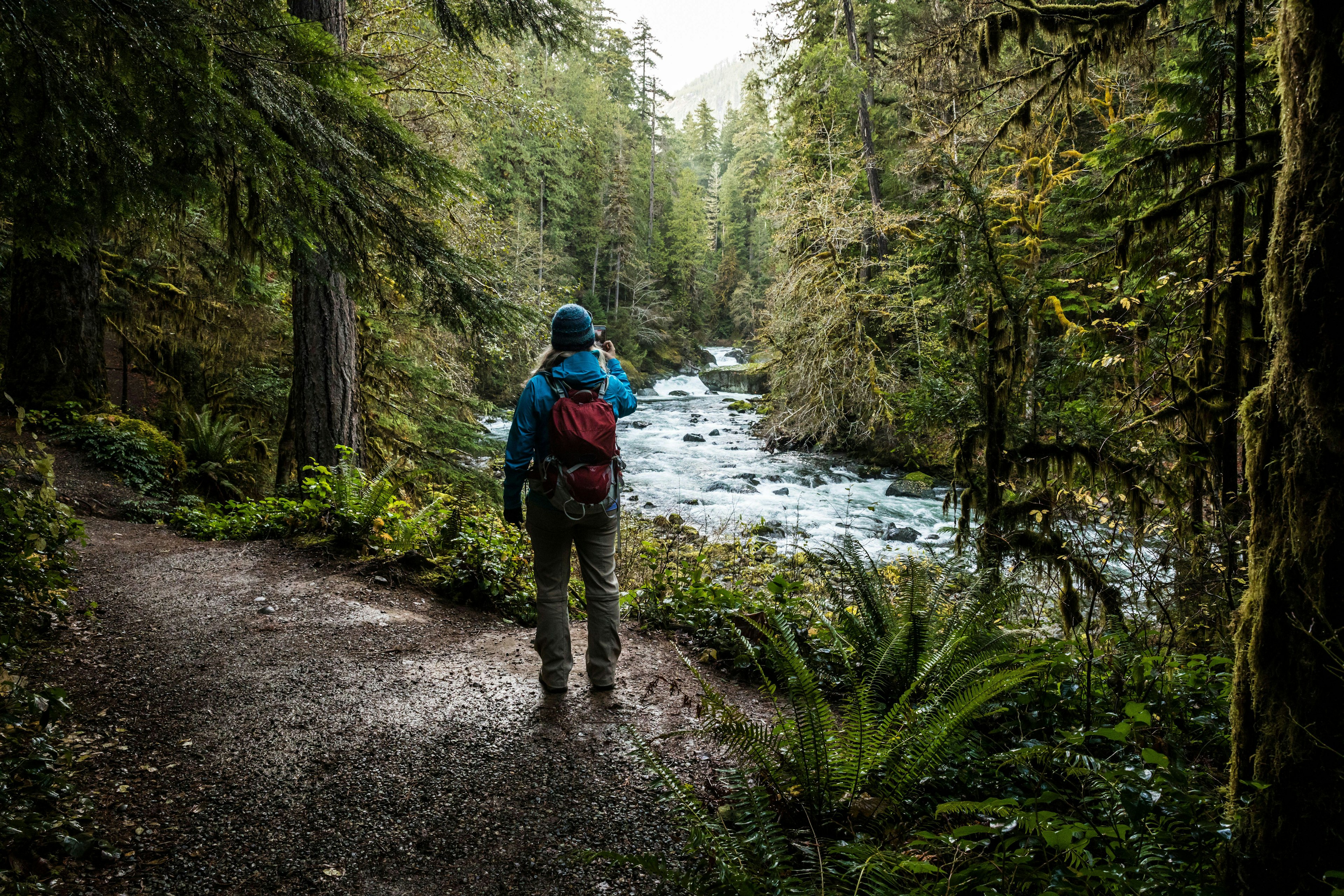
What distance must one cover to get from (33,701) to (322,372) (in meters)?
4.69

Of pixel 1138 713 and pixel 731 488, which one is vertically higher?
pixel 1138 713

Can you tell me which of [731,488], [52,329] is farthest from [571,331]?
[731,488]

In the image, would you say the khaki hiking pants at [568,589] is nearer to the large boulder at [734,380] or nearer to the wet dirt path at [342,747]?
the wet dirt path at [342,747]

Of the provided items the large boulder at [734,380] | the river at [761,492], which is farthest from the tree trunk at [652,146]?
the river at [761,492]

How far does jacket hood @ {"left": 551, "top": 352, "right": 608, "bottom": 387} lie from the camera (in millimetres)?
3781

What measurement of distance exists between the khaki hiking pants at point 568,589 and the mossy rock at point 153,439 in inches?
275

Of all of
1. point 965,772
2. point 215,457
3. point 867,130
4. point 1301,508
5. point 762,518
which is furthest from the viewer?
point 867,130

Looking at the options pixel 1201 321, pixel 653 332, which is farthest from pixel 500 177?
pixel 1201 321

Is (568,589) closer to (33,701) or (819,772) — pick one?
(819,772)

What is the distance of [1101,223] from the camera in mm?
8195

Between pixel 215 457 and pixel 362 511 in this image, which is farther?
pixel 215 457

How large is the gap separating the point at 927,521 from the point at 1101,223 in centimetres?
663

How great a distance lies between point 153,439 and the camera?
27.6 feet

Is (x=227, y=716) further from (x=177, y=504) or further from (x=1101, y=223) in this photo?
(x=1101, y=223)
